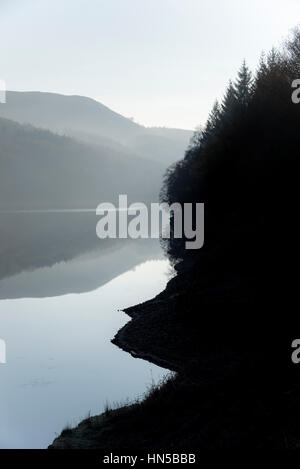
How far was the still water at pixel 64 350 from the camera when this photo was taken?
53.3ft

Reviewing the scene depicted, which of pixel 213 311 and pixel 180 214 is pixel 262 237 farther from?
pixel 180 214

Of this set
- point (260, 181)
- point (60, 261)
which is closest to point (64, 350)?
point (260, 181)

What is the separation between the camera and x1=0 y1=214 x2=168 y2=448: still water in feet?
53.3

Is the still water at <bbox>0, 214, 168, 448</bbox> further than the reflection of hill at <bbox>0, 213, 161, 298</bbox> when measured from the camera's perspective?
No

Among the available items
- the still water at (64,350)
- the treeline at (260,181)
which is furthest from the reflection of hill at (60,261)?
the treeline at (260,181)

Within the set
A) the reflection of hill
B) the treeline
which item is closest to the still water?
the reflection of hill

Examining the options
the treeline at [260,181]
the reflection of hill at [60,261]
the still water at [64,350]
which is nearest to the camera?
the still water at [64,350]

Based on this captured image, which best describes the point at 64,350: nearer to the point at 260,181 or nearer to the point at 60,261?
the point at 260,181

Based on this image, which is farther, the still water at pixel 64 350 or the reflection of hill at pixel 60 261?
the reflection of hill at pixel 60 261

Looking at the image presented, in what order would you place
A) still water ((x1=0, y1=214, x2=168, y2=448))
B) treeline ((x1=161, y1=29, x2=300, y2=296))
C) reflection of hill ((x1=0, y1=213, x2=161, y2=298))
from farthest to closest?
reflection of hill ((x1=0, y1=213, x2=161, y2=298)) → treeline ((x1=161, y1=29, x2=300, y2=296)) → still water ((x1=0, y1=214, x2=168, y2=448))

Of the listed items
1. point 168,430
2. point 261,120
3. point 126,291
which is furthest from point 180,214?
point 168,430

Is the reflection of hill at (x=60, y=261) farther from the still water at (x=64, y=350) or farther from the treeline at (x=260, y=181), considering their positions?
the treeline at (x=260, y=181)

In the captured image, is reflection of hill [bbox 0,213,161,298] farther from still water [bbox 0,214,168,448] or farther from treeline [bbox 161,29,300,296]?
treeline [bbox 161,29,300,296]
